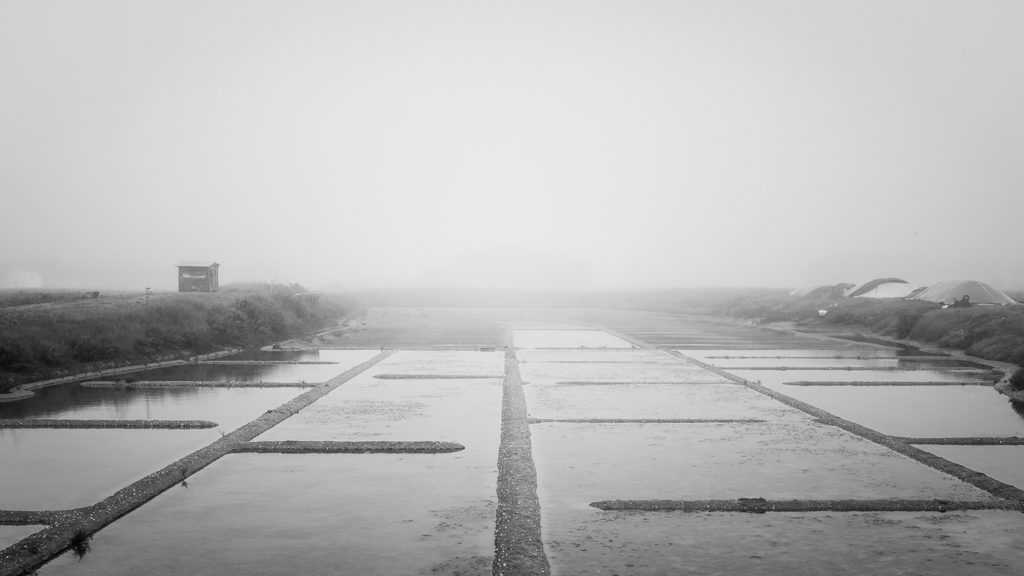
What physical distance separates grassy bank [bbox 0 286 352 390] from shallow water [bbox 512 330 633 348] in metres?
9.40

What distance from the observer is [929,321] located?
2900 cm

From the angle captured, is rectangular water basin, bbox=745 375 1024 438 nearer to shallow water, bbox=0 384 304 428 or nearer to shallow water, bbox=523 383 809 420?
shallow water, bbox=523 383 809 420

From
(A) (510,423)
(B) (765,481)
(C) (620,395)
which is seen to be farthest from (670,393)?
(B) (765,481)

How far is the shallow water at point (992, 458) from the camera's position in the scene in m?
8.95

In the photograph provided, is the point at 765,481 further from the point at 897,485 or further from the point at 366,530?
the point at 366,530

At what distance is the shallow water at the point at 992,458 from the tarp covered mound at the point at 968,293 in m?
27.5

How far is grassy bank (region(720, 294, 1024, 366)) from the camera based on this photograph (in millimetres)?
23391

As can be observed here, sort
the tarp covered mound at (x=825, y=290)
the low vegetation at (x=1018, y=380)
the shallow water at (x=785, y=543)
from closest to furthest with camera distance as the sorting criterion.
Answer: the shallow water at (x=785, y=543) → the low vegetation at (x=1018, y=380) → the tarp covered mound at (x=825, y=290)

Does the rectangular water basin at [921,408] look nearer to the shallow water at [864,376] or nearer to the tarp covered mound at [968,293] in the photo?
the shallow water at [864,376]

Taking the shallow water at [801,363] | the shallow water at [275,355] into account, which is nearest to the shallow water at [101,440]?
the shallow water at [275,355]

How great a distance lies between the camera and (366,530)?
6.85 m

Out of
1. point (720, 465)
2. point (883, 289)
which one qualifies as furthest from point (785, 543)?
point (883, 289)

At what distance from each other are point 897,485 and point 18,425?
12330 mm

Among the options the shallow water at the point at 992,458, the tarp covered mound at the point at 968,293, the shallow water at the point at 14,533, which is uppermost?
the tarp covered mound at the point at 968,293
